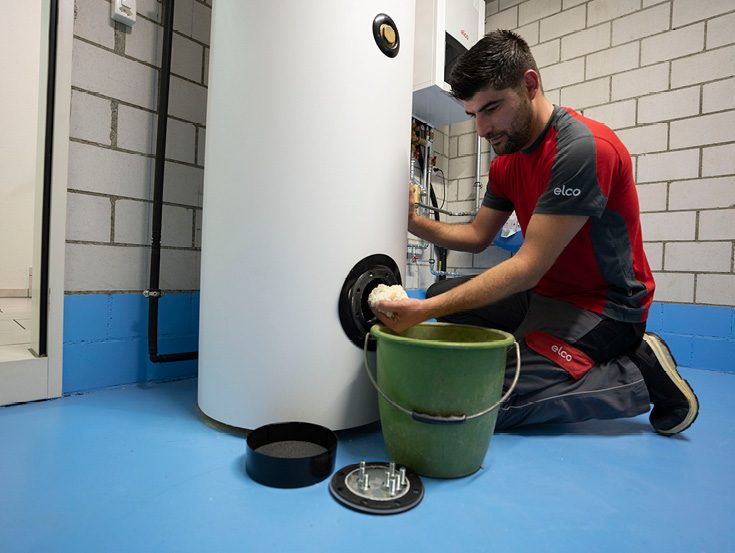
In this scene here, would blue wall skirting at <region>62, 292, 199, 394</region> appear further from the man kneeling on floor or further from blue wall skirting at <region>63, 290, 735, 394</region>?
the man kneeling on floor

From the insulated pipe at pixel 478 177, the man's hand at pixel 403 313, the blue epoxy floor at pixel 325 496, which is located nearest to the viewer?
the blue epoxy floor at pixel 325 496

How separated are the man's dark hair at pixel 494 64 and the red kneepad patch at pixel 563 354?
668 millimetres

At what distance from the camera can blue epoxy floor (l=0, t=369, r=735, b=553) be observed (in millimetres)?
646

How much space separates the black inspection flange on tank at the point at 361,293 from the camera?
1.00 m

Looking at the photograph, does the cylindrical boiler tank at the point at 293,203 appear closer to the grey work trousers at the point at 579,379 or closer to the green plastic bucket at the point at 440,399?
the green plastic bucket at the point at 440,399

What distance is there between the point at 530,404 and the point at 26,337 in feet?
Answer: 6.02

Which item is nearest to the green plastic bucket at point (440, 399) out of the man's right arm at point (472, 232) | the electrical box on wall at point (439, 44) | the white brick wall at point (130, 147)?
the man's right arm at point (472, 232)

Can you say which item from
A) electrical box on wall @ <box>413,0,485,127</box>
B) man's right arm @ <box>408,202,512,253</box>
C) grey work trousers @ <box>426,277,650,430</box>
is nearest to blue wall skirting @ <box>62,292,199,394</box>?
man's right arm @ <box>408,202,512,253</box>

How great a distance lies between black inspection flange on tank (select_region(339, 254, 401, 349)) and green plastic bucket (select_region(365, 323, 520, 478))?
0.14 meters

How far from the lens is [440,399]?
2.67 ft

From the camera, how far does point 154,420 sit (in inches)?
42.7

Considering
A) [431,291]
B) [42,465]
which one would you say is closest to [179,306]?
[42,465]

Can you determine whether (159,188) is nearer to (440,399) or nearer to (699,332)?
(440,399)

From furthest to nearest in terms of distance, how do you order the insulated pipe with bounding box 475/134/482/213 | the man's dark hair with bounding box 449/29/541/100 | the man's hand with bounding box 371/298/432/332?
1. the insulated pipe with bounding box 475/134/482/213
2. the man's dark hair with bounding box 449/29/541/100
3. the man's hand with bounding box 371/298/432/332
